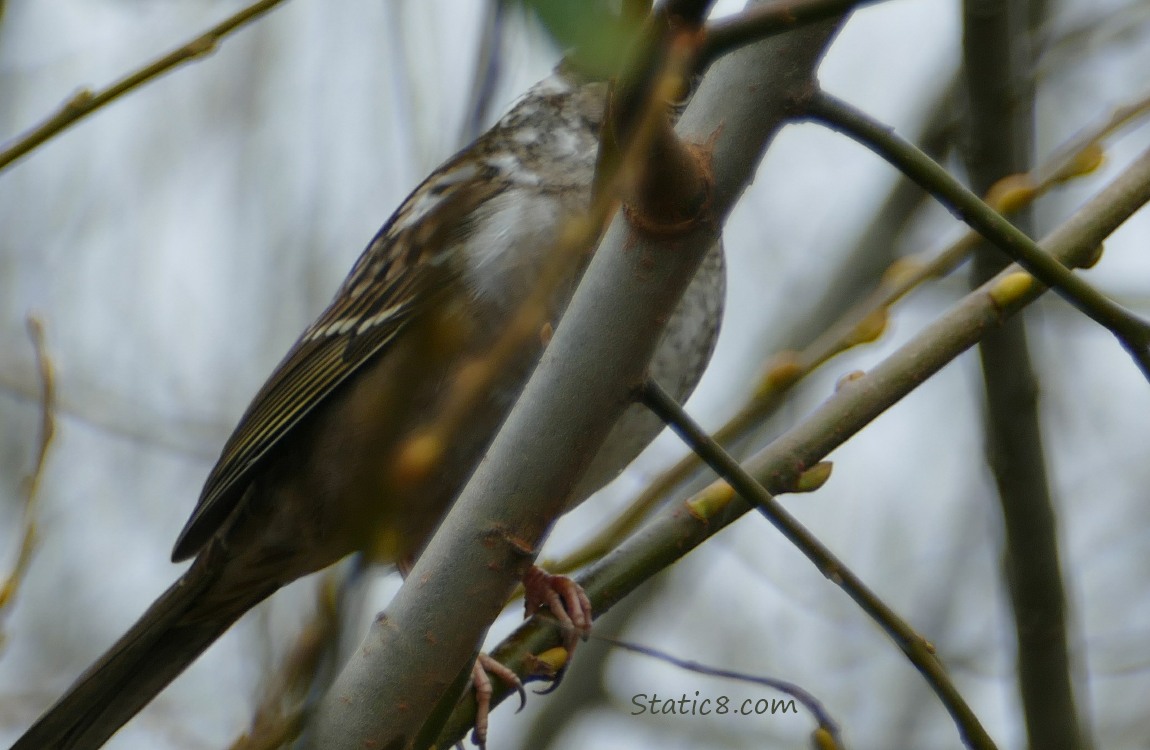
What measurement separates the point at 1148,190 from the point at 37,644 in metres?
5.02

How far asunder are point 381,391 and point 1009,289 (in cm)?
137

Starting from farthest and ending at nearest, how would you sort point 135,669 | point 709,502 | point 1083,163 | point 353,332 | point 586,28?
1. point 353,332
2. point 135,669
3. point 1083,163
4. point 709,502
5. point 586,28

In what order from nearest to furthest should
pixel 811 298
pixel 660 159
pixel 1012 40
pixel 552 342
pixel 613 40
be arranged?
1. pixel 613 40
2. pixel 660 159
3. pixel 552 342
4. pixel 1012 40
5. pixel 811 298

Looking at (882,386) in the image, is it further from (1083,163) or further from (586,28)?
(586,28)

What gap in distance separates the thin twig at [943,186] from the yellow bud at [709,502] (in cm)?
75

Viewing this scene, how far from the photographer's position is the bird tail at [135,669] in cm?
260

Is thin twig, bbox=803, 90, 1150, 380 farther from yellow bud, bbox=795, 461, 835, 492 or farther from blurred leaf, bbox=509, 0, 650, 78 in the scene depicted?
yellow bud, bbox=795, 461, 835, 492

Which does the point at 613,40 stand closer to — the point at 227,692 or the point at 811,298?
the point at 227,692

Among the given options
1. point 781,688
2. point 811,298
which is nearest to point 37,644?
point 811,298

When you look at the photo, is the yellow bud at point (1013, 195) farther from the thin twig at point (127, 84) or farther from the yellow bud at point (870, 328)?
the thin twig at point (127, 84)

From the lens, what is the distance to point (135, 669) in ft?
9.46

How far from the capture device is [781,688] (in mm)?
2035

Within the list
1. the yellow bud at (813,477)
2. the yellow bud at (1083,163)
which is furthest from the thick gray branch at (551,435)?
the yellow bud at (1083,163)

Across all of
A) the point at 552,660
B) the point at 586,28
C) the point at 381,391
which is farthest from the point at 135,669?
the point at 586,28
